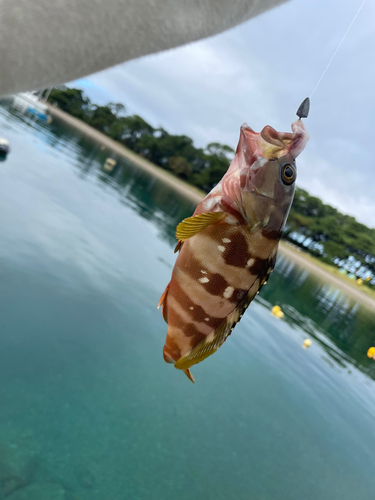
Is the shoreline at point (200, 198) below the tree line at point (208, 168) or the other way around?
below

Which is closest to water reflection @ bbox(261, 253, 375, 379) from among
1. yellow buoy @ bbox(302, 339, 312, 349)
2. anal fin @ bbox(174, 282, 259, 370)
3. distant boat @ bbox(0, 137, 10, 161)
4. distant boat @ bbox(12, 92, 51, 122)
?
yellow buoy @ bbox(302, 339, 312, 349)

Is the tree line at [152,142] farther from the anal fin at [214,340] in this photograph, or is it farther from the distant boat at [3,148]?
the anal fin at [214,340]

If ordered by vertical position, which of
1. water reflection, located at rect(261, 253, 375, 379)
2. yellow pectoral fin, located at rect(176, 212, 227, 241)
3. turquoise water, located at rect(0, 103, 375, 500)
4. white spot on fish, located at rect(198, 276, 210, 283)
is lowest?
turquoise water, located at rect(0, 103, 375, 500)

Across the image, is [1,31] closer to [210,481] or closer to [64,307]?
[210,481]

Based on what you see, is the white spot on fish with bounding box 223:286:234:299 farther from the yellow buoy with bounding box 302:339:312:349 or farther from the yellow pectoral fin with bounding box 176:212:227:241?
the yellow buoy with bounding box 302:339:312:349

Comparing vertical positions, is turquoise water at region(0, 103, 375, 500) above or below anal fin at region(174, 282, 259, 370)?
below

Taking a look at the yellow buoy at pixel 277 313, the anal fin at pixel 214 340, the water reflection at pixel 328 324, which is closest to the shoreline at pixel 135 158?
the water reflection at pixel 328 324
